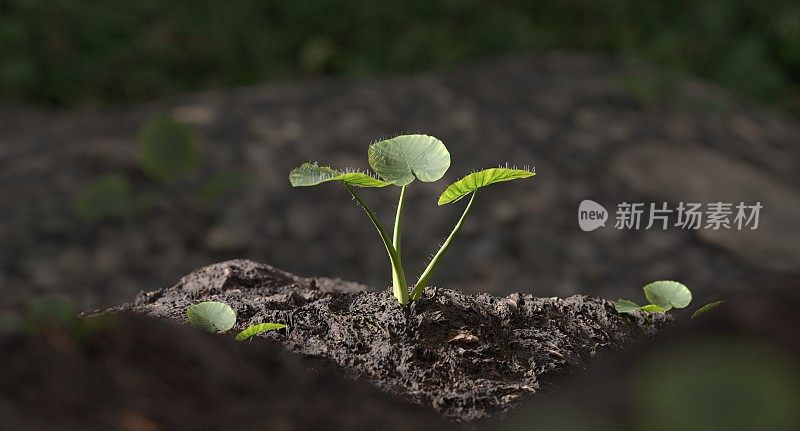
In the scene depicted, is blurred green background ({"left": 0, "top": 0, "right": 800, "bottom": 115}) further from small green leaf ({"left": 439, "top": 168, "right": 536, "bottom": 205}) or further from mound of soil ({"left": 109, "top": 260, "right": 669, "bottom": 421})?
small green leaf ({"left": 439, "top": 168, "right": 536, "bottom": 205})

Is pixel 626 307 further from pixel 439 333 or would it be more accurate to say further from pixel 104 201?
pixel 104 201

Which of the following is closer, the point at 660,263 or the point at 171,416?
the point at 171,416

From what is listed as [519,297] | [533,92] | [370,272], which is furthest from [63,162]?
[519,297]

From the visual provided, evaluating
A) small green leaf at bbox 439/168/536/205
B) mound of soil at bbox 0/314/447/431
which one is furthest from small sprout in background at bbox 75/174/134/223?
mound of soil at bbox 0/314/447/431

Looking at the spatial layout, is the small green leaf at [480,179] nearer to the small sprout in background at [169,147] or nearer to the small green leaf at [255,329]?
the small green leaf at [255,329]

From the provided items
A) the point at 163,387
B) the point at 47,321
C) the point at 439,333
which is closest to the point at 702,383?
the point at 163,387

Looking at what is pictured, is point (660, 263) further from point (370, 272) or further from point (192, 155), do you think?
point (192, 155)
